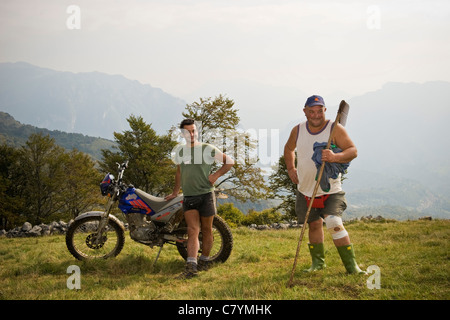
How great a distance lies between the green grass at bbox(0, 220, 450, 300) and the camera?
12.7 ft

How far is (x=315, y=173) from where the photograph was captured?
181 inches

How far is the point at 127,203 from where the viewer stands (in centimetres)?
588

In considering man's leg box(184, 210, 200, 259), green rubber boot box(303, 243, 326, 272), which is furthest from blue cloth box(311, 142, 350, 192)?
man's leg box(184, 210, 200, 259)

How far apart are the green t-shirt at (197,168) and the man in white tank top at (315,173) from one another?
132 centimetres

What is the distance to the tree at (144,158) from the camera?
29.2 metres

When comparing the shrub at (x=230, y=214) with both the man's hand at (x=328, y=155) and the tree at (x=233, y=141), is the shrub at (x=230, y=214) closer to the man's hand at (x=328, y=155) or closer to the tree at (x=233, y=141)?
the tree at (x=233, y=141)

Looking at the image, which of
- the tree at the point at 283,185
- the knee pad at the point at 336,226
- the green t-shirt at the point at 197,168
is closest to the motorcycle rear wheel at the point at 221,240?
the green t-shirt at the point at 197,168

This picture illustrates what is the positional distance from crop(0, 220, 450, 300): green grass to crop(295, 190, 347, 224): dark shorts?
0.82 m

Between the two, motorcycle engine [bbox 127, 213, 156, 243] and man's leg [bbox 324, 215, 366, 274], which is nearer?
man's leg [bbox 324, 215, 366, 274]

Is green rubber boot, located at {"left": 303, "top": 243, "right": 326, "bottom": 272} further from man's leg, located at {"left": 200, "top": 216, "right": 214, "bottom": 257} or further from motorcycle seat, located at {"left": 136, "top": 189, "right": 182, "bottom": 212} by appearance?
motorcycle seat, located at {"left": 136, "top": 189, "right": 182, "bottom": 212}
